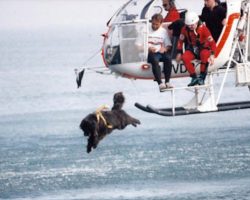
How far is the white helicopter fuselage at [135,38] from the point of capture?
2914 cm

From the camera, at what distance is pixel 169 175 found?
329 ft

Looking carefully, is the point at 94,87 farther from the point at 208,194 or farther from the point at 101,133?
the point at 101,133

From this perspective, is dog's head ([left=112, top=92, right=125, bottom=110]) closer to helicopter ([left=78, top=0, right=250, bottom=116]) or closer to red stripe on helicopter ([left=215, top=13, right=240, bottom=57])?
helicopter ([left=78, top=0, right=250, bottom=116])

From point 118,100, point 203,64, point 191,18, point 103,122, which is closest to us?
point 103,122

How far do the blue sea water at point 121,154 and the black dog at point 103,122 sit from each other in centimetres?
6113

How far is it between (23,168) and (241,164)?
17757 mm

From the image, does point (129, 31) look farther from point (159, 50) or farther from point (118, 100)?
point (118, 100)

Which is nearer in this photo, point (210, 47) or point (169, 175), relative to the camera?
point (210, 47)

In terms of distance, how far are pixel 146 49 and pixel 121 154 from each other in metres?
78.6

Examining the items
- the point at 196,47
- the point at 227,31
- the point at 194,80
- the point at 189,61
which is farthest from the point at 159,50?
the point at 227,31

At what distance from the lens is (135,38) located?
29.1m

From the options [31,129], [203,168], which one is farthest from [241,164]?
[31,129]

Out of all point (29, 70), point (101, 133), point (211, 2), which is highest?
point (211, 2)

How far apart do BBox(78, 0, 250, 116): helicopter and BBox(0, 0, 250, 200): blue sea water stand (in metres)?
57.5
